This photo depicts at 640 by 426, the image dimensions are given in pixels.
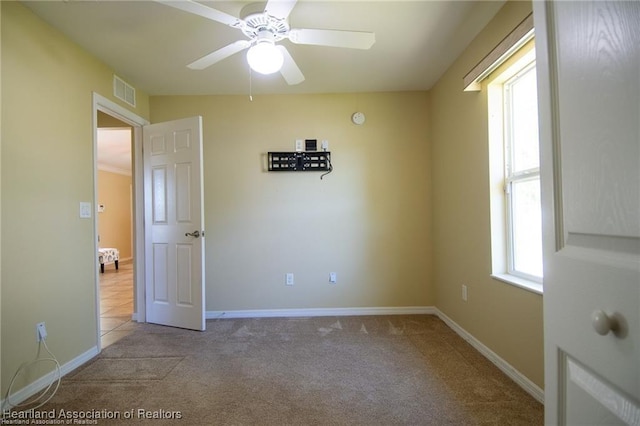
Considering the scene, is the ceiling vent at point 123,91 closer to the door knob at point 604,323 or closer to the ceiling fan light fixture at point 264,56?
the ceiling fan light fixture at point 264,56

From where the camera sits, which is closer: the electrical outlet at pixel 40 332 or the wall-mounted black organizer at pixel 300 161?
the electrical outlet at pixel 40 332

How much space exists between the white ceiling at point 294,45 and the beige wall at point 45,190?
0.25 metres

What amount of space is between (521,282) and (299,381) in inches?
62.2

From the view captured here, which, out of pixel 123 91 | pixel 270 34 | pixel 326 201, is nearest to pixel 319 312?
pixel 326 201

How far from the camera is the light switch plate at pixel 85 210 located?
7.28 feet

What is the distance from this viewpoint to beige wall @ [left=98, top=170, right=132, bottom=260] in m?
6.60

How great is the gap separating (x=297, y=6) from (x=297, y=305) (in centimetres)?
267

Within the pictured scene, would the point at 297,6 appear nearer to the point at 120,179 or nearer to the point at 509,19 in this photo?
the point at 509,19

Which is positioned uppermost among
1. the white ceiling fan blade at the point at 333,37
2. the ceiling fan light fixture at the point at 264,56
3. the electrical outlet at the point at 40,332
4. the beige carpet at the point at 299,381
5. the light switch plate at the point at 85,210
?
the white ceiling fan blade at the point at 333,37

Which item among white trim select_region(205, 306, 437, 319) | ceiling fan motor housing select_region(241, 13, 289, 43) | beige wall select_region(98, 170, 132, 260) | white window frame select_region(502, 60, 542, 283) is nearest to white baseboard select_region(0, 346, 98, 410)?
white trim select_region(205, 306, 437, 319)

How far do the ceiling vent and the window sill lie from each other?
3.55 meters

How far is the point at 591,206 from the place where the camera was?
1.81 feet

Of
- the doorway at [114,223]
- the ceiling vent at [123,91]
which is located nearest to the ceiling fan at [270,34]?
the ceiling vent at [123,91]

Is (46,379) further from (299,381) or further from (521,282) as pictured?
(521,282)
